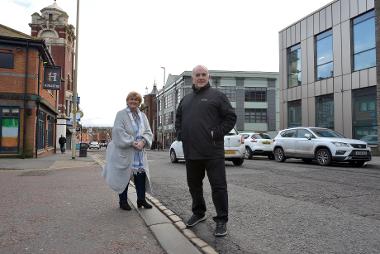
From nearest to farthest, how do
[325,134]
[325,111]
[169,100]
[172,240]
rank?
[172,240]
[325,134]
[325,111]
[169,100]

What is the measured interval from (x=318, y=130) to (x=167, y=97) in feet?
212

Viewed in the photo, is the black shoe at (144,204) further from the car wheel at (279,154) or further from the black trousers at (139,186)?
the car wheel at (279,154)

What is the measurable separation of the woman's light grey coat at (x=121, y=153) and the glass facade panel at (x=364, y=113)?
19762 mm

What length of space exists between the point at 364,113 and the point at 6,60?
2044cm

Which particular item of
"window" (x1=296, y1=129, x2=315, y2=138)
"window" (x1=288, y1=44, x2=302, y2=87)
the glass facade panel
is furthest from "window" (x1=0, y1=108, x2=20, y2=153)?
"window" (x1=288, y1=44, x2=302, y2=87)

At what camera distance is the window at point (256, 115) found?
2510 inches

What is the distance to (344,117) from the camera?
2470cm

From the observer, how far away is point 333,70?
84.8ft

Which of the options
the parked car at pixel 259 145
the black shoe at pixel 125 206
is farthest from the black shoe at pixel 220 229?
the parked car at pixel 259 145

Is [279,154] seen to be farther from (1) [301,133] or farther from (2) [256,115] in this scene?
(2) [256,115]

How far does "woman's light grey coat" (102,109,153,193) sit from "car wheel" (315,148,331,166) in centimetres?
1055

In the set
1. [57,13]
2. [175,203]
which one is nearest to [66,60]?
[57,13]

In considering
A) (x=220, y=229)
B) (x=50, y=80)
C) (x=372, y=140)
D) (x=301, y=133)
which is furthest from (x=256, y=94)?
(x=220, y=229)

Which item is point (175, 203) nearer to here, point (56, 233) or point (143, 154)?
point (143, 154)
